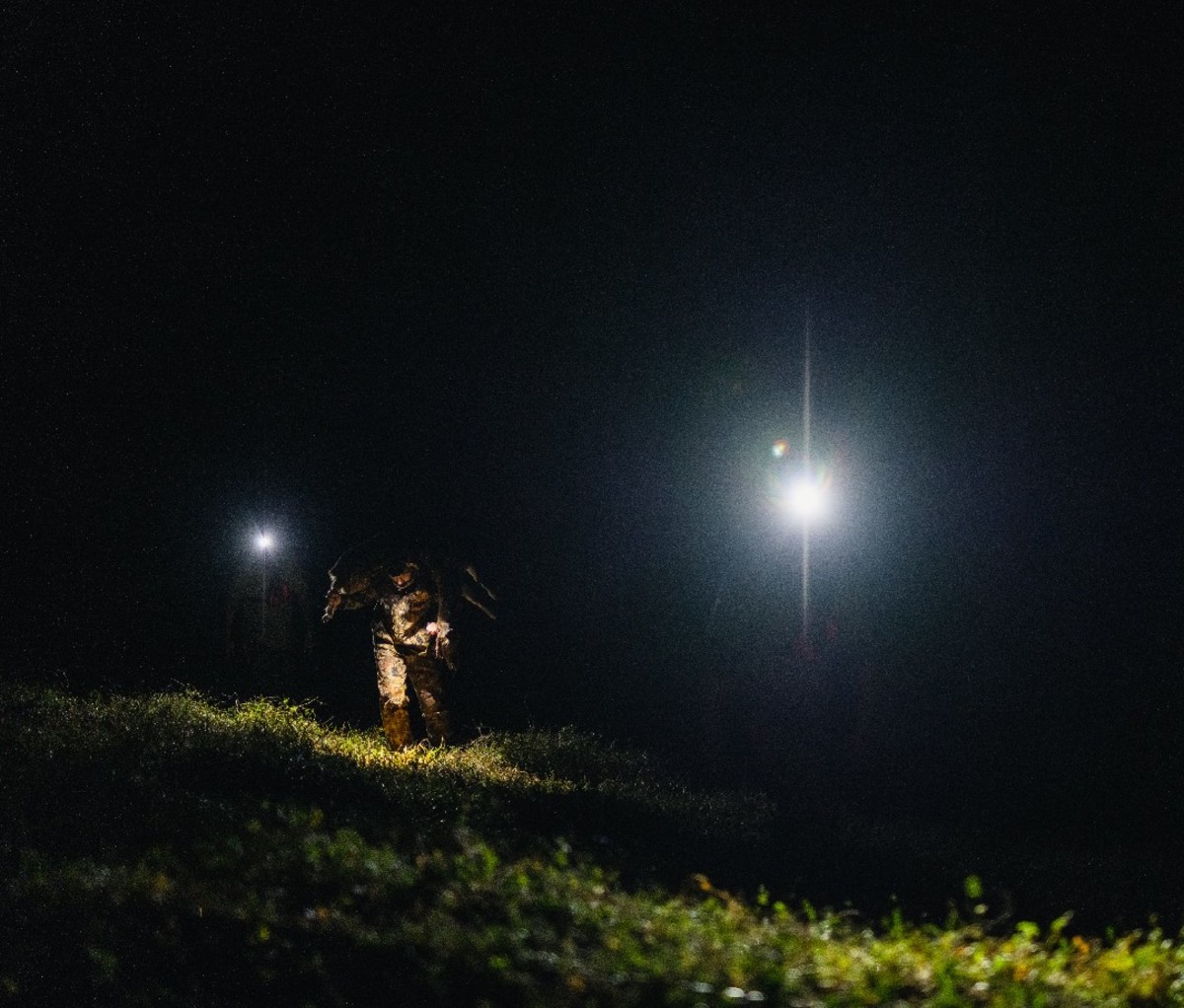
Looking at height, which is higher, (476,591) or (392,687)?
(476,591)

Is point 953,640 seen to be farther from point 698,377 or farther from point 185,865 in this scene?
point 185,865

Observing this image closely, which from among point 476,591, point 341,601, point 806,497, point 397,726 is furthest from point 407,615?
point 806,497

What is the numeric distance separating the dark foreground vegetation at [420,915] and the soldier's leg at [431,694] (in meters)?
3.79

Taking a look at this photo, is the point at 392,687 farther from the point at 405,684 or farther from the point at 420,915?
the point at 420,915

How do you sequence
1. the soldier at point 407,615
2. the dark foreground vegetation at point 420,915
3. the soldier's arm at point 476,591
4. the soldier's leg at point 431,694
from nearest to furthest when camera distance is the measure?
the dark foreground vegetation at point 420,915 < the soldier at point 407,615 < the soldier's leg at point 431,694 < the soldier's arm at point 476,591

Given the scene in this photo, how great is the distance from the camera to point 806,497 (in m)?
12.0

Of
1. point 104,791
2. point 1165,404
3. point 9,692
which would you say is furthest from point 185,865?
point 1165,404

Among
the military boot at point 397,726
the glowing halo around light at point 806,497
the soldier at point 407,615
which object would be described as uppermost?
the glowing halo around light at point 806,497

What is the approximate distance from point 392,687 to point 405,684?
9.2 inches

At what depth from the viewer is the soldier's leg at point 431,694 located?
13.1 meters

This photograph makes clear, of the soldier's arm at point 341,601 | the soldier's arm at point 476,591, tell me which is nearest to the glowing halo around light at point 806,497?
the soldier's arm at point 476,591

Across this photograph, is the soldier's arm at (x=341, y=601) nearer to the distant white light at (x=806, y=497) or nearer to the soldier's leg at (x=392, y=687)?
the soldier's leg at (x=392, y=687)

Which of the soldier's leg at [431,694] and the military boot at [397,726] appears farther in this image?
the soldier's leg at [431,694]

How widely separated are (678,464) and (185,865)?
13.4 m
